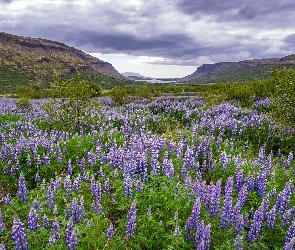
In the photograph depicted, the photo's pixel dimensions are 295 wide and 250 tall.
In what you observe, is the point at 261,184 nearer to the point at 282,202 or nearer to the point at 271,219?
the point at 282,202

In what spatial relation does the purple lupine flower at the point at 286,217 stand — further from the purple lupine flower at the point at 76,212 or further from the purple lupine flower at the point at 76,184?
the purple lupine flower at the point at 76,184

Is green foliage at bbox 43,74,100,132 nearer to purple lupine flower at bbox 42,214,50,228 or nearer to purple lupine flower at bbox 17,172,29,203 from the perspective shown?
purple lupine flower at bbox 17,172,29,203

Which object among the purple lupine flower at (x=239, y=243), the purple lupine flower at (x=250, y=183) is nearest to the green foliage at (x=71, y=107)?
the purple lupine flower at (x=250, y=183)

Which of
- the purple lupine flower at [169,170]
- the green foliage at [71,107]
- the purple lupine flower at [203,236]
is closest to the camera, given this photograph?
the purple lupine flower at [203,236]

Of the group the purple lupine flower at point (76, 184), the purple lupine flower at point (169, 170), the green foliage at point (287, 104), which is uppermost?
the green foliage at point (287, 104)

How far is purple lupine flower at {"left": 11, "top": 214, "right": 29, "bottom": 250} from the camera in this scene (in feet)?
13.8

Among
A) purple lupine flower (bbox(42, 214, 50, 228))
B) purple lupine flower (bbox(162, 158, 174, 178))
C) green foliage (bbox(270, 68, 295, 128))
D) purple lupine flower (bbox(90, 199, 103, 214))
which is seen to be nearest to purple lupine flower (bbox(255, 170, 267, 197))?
purple lupine flower (bbox(162, 158, 174, 178))

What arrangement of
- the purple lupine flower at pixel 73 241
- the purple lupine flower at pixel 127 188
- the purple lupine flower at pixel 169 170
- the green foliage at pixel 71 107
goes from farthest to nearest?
the green foliage at pixel 71 107
the purple lupine flower at pixel 169 170
the purple lupine flower at pixel 127 188
the purple lupine flower at pixel 73 241

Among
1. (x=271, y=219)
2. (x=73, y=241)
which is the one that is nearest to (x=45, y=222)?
(x=73, y=241)

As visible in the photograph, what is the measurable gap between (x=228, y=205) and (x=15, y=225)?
3328 mm

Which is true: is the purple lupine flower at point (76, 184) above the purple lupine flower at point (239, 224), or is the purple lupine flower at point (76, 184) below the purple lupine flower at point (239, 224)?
above

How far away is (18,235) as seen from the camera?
4238 millimetres

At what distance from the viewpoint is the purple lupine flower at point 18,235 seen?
13.8ft

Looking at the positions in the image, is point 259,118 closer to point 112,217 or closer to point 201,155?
point 201,155
